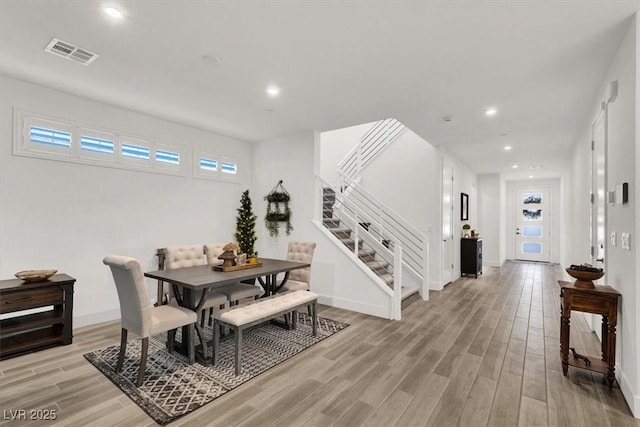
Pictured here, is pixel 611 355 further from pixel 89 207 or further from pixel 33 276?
pixel 89 207

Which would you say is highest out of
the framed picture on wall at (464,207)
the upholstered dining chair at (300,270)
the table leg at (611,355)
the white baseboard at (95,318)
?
the framed picture on wall at (464,207)

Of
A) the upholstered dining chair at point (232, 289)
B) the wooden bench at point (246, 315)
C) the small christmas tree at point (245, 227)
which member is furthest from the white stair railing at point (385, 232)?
the wooden bench at point (246, 315)

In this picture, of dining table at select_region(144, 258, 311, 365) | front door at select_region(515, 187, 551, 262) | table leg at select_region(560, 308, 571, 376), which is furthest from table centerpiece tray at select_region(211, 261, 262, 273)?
front door at select_region(515, 187, 551, 262)

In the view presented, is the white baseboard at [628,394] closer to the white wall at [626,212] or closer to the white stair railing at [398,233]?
the white wall at [626,212]

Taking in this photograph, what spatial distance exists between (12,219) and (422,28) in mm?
4664

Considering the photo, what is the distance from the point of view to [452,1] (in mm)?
2162

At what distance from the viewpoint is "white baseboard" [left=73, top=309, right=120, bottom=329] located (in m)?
3.95

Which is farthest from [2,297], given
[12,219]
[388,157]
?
[388,157]

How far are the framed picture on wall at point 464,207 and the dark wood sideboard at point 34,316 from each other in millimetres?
7743

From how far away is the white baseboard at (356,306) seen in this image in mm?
4426

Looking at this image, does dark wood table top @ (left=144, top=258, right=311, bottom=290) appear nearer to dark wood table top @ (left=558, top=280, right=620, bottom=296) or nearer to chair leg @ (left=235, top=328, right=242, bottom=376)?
chair leg @ (left=235, top=328, right=242, bottom=376)

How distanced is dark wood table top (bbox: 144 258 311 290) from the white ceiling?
84.4 inches

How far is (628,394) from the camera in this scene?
2352 millimetres

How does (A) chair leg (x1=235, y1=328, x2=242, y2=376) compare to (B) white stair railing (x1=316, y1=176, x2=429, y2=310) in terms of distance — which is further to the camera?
(B) white stair railing (x1=316, y1=176, x2=429, y2=310)
